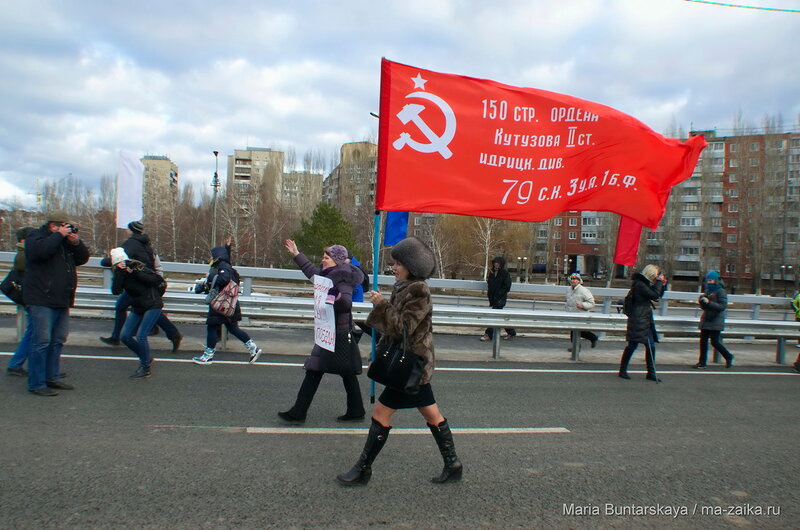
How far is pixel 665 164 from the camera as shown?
22.2ft

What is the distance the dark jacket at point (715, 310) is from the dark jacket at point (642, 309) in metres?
1.76

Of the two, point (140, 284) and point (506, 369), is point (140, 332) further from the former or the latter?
point (506, 369)

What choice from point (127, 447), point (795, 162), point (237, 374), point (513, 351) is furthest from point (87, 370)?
point (795, 162)

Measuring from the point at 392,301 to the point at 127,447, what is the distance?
2.46 metres

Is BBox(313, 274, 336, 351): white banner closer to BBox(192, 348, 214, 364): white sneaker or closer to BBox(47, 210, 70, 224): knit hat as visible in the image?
BBox(47, 210, 70, 224): knit hat

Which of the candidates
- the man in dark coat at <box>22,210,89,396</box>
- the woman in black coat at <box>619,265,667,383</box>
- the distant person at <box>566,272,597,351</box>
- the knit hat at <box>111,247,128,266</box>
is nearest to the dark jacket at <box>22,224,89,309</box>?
the man in dark coat at <box>22,210,89,396</box>

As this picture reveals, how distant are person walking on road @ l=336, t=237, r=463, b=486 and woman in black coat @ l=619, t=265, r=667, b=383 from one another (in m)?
5.41

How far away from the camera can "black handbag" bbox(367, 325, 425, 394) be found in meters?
3.66

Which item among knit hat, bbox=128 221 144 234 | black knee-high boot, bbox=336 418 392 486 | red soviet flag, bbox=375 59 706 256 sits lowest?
black knee-high boot, bbox=336 418 392 486

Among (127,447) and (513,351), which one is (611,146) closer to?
(513,351)

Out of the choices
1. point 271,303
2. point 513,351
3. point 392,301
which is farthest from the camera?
Answer: point 513,351

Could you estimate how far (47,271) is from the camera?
18.0 feet

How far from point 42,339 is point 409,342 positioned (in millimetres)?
4132

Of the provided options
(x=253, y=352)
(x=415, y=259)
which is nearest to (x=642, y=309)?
(x=415, y=259)
